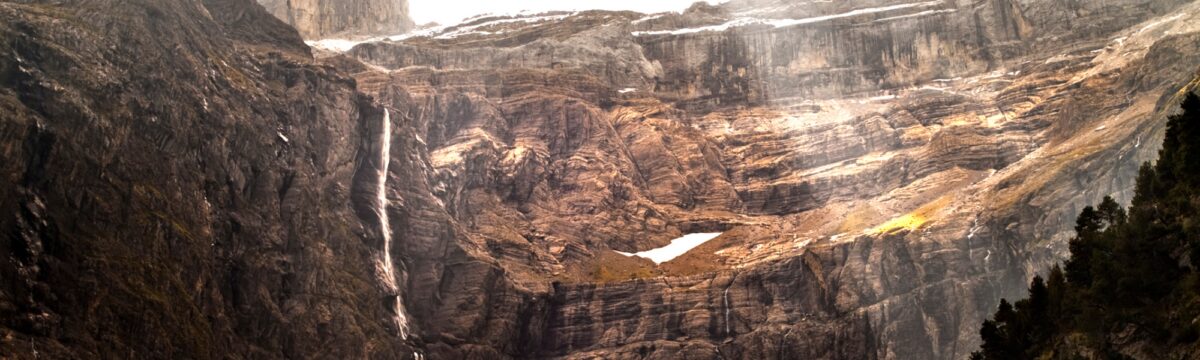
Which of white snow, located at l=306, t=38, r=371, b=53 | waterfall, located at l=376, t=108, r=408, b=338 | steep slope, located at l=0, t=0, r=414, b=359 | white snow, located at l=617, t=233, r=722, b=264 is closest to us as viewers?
steep slope, located at l=0, t=0, r=414, b=359

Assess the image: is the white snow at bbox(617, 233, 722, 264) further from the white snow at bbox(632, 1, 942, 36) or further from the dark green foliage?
the dark green foliage

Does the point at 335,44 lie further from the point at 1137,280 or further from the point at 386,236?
the point at 1137,280

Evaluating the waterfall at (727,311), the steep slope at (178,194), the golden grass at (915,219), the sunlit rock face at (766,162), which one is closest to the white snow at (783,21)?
the sunlit rock face at (766,162)

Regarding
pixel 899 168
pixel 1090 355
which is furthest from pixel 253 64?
pixel 1090 355

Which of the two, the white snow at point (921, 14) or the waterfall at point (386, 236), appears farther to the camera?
the white snow at point (921, 14)

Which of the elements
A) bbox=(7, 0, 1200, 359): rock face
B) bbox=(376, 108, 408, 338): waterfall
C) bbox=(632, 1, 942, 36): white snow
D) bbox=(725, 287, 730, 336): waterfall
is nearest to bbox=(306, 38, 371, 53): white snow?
bbox=(7, 0, 1200, 359): rock face

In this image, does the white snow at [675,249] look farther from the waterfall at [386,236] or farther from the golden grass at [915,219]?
the waterfall at [386,236]

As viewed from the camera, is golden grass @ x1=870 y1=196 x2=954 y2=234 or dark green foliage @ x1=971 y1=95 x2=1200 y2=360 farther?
golden grass @ x1=870 y1=196 x2=954 y2=234
